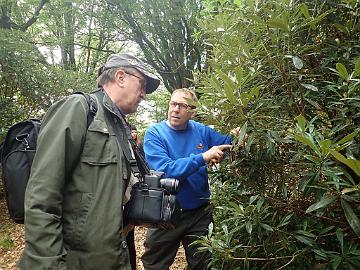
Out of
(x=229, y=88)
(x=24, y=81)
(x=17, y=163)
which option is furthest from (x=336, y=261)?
(x=24, y=81)

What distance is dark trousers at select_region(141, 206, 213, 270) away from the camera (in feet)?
9.77

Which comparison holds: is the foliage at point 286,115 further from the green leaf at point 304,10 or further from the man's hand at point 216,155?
the man's hand at point 216,155

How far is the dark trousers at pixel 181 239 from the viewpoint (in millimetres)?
2977

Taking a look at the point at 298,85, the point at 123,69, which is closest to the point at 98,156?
the point at 123,69

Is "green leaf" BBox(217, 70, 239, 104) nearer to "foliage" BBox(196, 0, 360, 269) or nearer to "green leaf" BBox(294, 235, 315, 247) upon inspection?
"foliage" BBox(196, 0, 360, 269)

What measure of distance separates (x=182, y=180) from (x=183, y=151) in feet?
1.06

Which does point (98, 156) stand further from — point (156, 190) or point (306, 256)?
point (306, 256)

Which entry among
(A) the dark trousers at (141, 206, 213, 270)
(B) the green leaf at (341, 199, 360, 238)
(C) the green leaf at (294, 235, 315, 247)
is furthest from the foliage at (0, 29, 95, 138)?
(B) the green leaf at (341, 199, 360, 238)

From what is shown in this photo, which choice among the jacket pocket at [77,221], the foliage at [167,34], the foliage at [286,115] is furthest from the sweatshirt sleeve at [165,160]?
the foliage at [167,34]

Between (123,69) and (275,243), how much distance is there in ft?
4.67

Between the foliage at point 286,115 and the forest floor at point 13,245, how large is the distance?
336 centimetres

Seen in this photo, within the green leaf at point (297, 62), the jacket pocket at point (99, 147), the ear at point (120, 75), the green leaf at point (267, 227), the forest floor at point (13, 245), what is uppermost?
the green leaf at point (297, 62)

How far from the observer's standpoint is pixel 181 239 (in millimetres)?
3121

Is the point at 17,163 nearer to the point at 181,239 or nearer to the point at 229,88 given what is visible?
the point at 229,88
